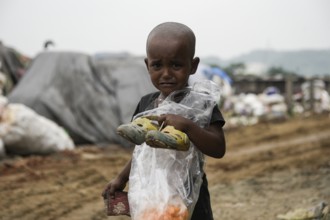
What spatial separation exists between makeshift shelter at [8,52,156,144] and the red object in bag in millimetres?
6778

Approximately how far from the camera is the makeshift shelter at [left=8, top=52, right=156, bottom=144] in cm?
852

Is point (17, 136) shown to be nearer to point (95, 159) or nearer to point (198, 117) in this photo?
point (95, 159)

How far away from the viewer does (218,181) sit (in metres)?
5.29

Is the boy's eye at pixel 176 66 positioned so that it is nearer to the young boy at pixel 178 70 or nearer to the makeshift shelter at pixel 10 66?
the young boy at pixel 178 70

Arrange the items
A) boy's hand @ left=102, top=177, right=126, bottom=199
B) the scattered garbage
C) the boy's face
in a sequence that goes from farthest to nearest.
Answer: the scattered garbage
boy's hand @ left=102, top=177, right=126, bottom=199
the boy's face

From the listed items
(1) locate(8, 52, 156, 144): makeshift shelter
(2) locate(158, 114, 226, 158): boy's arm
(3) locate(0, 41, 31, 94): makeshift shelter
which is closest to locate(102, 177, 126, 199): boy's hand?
(2) locate(158, 114, 226, 158): boy's arm

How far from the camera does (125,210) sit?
1.76 metres

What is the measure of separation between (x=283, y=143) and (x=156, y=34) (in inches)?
290

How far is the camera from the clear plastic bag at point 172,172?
1.57 meters

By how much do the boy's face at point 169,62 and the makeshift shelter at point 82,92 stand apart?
22.7 feet

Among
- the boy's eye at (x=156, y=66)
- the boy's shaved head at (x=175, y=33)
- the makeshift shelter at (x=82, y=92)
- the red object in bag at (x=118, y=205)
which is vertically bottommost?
the makeshift shelter at (x=82, y=92)

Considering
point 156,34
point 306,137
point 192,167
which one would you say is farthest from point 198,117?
point 306,137

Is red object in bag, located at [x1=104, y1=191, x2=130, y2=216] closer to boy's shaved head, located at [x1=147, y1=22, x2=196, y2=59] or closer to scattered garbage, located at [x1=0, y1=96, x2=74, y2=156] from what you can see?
boy's shaved head, located at [x1=147, y1=22, x2=196, y2=59]

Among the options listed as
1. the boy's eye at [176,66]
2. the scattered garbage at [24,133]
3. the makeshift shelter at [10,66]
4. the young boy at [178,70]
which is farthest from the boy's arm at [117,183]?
the makeshift shelter at [10,66]
